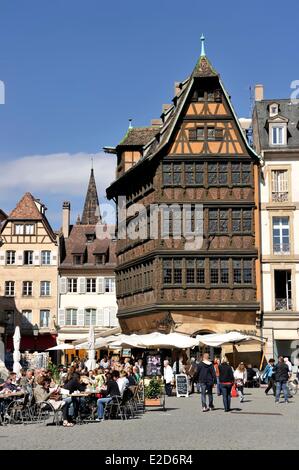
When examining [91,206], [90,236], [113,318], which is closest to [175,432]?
[113,318]

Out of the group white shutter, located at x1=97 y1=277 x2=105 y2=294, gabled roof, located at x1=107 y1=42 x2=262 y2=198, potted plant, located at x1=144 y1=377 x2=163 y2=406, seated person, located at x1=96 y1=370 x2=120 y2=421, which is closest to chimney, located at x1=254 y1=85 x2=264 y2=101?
gabled roof, located at x1=107 y1=42 x2=262 y2=198

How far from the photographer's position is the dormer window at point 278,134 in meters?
40.5

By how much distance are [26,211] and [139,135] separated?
52.1 feet

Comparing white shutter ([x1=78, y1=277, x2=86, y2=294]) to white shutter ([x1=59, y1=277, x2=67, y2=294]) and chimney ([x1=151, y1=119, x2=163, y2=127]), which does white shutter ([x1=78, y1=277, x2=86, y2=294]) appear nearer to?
white shutter ([x1=59, y1=277, x2=67, y2=294])

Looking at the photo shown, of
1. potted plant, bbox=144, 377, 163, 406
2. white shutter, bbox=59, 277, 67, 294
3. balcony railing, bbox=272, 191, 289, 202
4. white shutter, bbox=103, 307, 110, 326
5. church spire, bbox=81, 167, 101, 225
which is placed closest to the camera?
potted plant, bbox=144, 377, 163, 406

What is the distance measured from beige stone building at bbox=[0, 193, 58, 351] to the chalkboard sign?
97.7 ft

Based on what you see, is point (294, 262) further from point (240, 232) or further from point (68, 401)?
point (68, 401)

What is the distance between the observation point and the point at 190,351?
38.6 m

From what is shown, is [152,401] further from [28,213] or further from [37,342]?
[28,213]

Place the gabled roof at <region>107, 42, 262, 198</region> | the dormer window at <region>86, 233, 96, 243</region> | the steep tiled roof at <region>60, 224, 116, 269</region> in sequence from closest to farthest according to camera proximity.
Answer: the gabled roof at <region>107, 42, 262, 198</region>, the steep tiled roof at <region>60, 224, 116, 269</region>, the dormer window at <region>86, 233, 96, 243</region>

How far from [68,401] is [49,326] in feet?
131

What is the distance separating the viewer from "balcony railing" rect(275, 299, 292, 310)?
38812 mm

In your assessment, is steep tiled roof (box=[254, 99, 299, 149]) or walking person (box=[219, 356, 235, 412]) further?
steep tiled roof (box=[254, 99, 299, 149])
